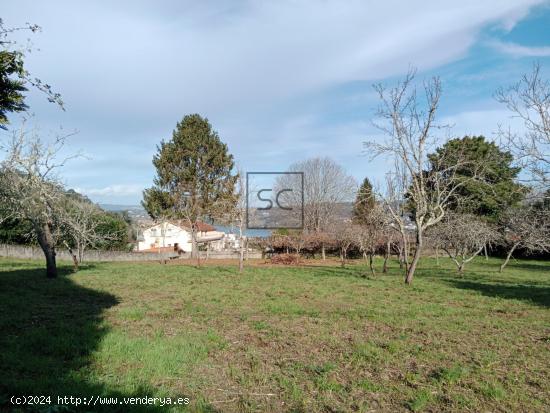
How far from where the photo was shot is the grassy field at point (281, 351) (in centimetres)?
415

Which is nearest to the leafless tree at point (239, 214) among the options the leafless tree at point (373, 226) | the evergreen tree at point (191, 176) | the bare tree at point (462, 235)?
the evergreen tree at point (191, 176)

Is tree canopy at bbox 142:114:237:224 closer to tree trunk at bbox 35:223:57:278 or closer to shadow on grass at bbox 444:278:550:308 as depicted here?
tree trunk at bbox 35:223:57:278

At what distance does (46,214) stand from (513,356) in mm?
15553

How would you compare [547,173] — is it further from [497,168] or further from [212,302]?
[497,168]

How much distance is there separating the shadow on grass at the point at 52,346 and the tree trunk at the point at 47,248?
4474mm

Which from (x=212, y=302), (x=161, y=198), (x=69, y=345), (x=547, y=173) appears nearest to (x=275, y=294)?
(x=212, y=302)

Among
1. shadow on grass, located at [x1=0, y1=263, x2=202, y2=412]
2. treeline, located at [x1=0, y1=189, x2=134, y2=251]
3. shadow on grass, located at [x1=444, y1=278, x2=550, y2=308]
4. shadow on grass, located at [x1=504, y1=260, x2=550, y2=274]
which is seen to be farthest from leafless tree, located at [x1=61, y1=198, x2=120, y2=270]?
shadow on grass, located at [x1=504, y1=260, x2=550, y2=274]

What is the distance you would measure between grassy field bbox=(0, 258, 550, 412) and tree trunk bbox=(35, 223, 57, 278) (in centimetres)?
452

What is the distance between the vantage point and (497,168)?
111 feet

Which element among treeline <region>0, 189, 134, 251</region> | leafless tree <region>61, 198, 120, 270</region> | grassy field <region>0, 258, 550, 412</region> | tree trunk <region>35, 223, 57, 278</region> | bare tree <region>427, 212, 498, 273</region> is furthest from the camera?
bare tree <region>427, 212, 498, 273</region>

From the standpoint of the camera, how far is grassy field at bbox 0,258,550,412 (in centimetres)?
415

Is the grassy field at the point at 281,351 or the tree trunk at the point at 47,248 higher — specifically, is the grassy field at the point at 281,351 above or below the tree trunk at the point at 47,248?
below

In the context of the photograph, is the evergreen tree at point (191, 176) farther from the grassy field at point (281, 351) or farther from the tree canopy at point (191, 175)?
the grassy field at point (281, 351)

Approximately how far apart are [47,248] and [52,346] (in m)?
11.2
